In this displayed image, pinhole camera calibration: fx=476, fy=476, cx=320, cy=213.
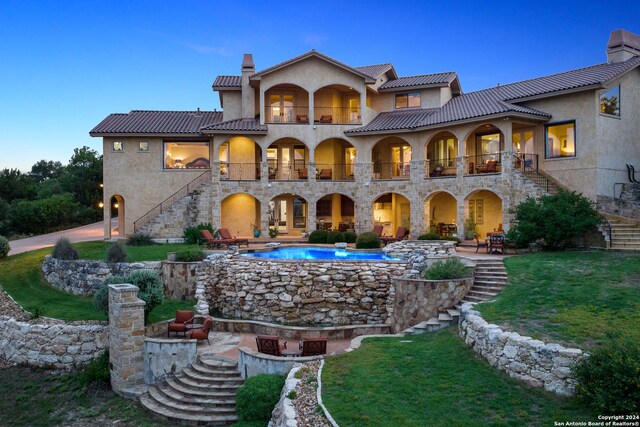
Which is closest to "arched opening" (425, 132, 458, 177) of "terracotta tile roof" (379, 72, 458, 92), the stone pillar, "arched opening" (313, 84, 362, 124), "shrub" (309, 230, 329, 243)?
"terracotta tile roof" (379, 72, 458, 92)

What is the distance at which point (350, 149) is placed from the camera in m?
33.5

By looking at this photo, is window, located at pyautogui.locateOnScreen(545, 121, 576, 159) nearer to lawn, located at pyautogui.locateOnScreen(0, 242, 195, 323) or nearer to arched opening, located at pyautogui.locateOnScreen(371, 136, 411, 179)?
arched opening, located at pyautogui.locateOnScreen(371, 136, 411, 179)

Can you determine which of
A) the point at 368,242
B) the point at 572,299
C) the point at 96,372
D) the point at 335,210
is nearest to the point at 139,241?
the point at 96,372

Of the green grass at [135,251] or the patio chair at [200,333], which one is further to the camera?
the green grass at [135,251]

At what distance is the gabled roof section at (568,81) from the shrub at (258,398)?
68.2ft

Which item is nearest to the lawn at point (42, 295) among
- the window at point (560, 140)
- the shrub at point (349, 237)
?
the shrub at point (349, 237)

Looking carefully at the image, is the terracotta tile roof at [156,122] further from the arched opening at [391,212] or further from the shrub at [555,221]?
the shrub at [555,221]

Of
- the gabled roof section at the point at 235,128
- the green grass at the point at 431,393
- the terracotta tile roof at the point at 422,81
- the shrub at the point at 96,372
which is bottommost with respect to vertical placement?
the shrub at the point at 96,372

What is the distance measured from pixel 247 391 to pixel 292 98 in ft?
79.7

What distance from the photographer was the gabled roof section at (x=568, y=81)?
76.7ft

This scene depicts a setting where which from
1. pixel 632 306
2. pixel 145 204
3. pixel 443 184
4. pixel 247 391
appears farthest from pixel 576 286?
pixel 145 204

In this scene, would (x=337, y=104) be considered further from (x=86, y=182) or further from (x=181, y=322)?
(x=86, y=182)

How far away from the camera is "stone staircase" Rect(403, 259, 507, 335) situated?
15.1 metres

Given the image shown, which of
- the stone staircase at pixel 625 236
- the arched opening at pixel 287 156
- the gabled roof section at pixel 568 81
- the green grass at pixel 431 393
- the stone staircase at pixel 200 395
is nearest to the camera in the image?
the green grass at pixel 431 393
